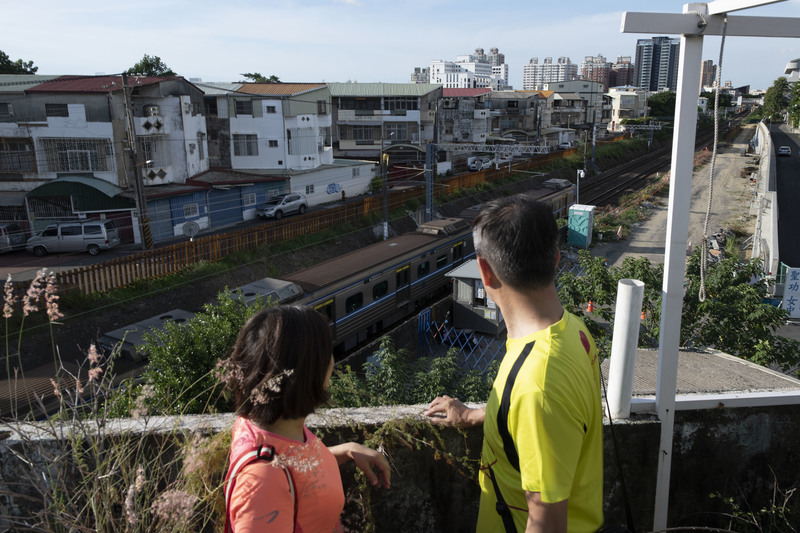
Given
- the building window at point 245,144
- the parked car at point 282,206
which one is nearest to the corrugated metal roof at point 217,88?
→ the building window at point 245,144

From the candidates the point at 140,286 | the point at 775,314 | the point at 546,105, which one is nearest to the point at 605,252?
the point at 140,286

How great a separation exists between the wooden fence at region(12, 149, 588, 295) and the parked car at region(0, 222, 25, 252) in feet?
17.7

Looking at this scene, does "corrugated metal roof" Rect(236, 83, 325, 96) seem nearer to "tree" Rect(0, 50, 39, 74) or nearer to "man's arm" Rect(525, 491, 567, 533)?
"tree" Rect(0, 50, 39, 74)

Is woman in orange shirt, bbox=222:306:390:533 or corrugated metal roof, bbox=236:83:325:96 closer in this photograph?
woman in orange shirt, bbox=222:306:390:533

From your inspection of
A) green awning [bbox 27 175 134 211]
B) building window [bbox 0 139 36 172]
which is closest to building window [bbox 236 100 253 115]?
green awning [bbox 27 175 134 211]

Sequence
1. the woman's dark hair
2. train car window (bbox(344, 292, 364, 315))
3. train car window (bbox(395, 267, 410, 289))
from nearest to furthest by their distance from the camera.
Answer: the woman's dark hair < train car window (bbox(344, 292, 364, 315)) < train car window (bbox(395, 267, 410, 289))

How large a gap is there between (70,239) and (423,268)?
12873 mm

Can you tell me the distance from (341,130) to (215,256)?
26.1 meters

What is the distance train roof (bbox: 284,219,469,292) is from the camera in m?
13.7

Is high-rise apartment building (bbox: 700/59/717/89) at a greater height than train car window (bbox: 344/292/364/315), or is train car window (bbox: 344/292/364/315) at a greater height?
high-rise apartment building (bbox: 700/59/717/89)

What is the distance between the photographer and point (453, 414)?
240 centimetres

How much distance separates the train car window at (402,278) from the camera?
15.9 metres

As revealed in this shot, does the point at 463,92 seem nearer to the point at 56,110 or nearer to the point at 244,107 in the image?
the point at 244,107

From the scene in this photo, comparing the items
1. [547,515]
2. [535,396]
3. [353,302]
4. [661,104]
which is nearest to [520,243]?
[535,396]
